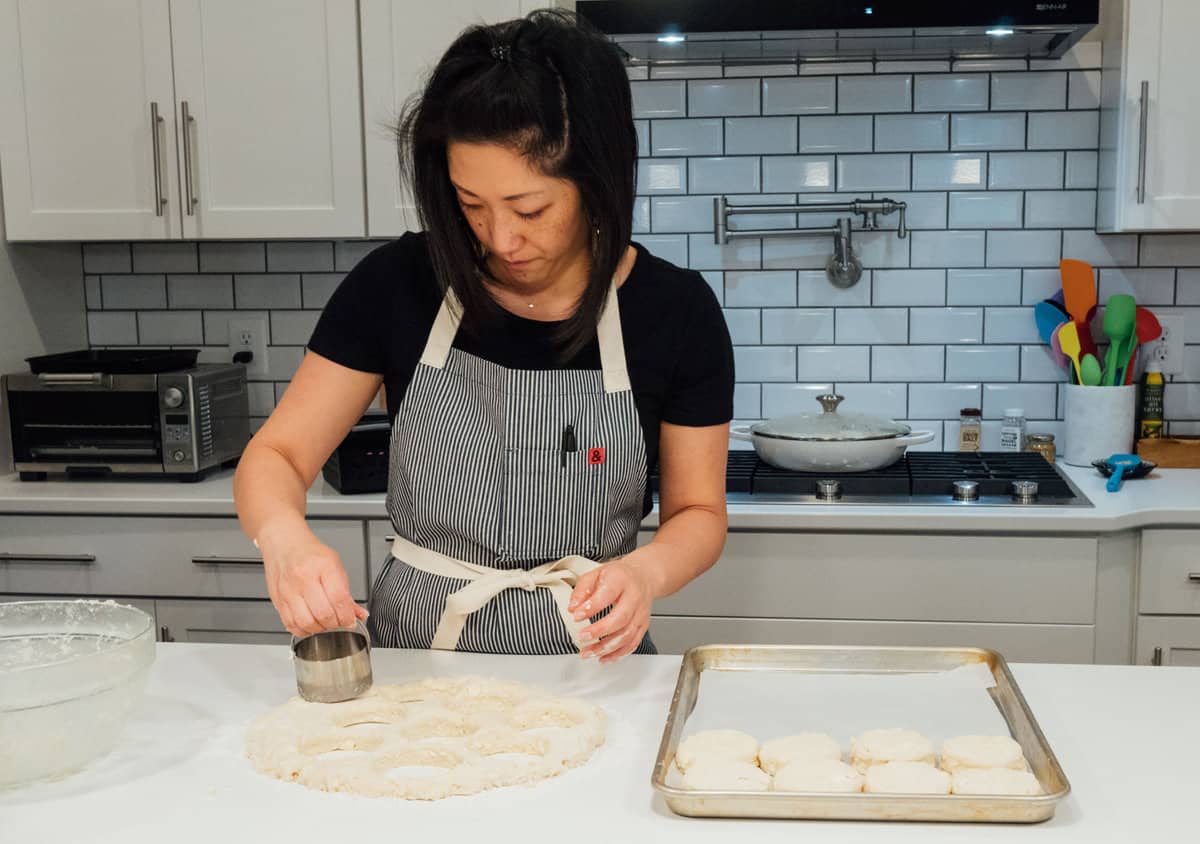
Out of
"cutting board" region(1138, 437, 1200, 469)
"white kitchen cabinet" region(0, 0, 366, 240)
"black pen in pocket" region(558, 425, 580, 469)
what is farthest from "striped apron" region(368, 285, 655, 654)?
"cutting board" region(1138, 437, 1200, 469)

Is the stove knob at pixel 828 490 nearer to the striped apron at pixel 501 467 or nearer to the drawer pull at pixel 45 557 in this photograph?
the striped apron at pixel 501 467

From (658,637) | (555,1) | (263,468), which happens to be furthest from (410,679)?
(555,1)

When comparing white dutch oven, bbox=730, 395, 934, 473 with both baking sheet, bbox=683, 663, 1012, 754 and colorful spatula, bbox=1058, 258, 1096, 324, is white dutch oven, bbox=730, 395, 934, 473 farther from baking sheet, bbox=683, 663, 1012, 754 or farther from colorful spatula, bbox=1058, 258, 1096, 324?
baking sheet, bbox=683, 663, 1012, 754

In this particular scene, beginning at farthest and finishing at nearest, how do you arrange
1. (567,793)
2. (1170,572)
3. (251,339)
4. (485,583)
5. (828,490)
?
1. (251,339)
2. (828,490)
3. (1170,572)
4. (485,583)
5. (567,793)

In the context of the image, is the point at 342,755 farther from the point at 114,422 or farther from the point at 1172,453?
the point at 1172,453

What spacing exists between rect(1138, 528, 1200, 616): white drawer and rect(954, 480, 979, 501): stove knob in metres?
0.33

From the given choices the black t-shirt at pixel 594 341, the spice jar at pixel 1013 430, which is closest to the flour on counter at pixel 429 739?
the black t-shirt at pixel 594 341

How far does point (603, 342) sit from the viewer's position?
5.48 ft

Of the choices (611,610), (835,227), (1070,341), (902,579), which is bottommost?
(902,579)

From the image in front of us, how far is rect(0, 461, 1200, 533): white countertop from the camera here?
239 cm

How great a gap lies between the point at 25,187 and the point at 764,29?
1.75 metres

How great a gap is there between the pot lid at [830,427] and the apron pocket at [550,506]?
105 cm

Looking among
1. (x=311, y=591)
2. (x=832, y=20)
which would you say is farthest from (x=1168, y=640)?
(x=311, y=591)

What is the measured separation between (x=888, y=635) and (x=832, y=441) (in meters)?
0.42
